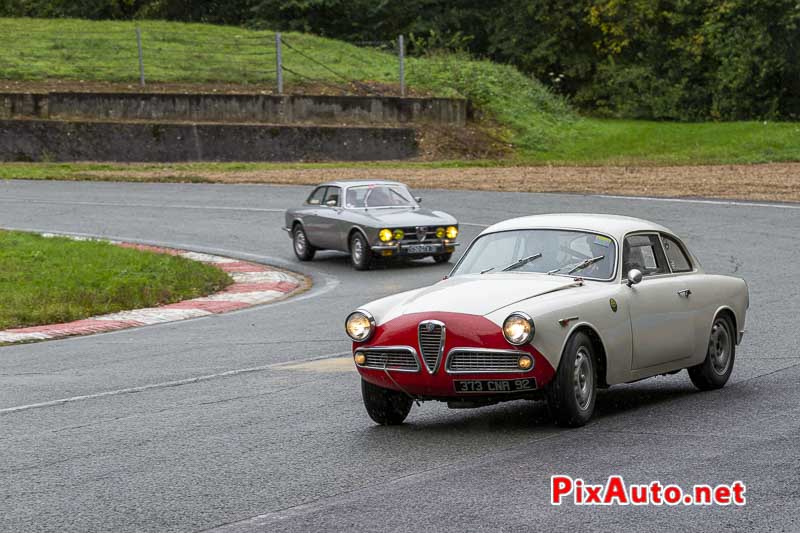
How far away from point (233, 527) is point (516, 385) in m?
2.57

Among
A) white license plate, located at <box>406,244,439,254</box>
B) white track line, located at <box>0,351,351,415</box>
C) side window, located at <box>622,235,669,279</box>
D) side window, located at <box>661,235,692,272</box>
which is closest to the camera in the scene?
side window, located at <box>622,235,669,279</box>

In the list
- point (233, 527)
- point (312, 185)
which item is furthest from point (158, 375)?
point (312, 185)

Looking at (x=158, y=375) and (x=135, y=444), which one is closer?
(x=135, y=444)

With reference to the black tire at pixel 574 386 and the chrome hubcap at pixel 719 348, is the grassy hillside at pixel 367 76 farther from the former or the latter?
the black tire at pixel 574 386

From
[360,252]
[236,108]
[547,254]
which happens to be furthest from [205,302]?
[236,108]

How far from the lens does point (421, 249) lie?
21281mm

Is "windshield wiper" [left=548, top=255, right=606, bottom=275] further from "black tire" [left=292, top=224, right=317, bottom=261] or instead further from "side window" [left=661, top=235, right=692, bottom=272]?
"black tire" [left=292, top=224, right=317, bottom=261]

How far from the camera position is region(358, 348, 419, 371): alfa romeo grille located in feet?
27.5

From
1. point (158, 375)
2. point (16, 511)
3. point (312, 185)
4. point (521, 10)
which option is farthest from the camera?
point (521, 10)

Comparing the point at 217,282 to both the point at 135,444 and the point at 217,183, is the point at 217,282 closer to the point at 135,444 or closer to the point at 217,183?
the point at 135,444

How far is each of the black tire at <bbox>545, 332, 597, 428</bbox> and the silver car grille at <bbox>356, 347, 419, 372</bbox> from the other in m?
0.90

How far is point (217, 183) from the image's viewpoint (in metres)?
35.8

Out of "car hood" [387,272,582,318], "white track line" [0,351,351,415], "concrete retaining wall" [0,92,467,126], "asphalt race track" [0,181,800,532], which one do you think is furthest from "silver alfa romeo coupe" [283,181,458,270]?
"concrete retaining wall" [0,92,467,126]

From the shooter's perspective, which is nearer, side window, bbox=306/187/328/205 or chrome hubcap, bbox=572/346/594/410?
chrome hubcap, bbox=572/346/594/410
